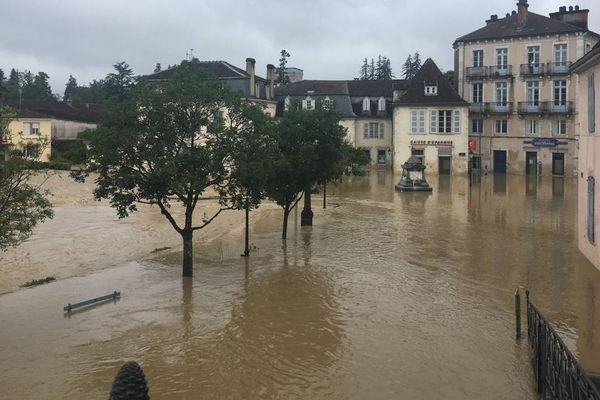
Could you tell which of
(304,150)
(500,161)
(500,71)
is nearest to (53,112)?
(500,71)

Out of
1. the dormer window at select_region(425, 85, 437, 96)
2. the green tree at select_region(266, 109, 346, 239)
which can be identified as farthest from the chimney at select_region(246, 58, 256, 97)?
the green tree at select_region(266, 109, 346, 239)

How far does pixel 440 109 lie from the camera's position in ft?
191

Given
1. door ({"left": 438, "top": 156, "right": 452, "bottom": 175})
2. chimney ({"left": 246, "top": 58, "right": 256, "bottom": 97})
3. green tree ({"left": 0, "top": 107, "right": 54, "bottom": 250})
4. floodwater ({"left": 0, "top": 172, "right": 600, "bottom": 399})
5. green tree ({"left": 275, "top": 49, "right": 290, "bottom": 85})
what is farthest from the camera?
green tree ({"left": 275, "top": 49, "right": 290, "bottom": 85})

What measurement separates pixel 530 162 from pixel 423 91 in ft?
41.4

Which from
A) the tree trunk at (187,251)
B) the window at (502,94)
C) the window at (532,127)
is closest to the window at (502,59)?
the window at (502,94)

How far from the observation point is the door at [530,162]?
59062 mm

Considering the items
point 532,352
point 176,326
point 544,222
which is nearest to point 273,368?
point 176,326

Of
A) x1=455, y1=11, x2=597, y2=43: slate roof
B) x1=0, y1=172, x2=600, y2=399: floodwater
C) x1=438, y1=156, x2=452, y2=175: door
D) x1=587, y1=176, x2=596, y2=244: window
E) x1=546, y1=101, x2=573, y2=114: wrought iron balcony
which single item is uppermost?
x1=455, y1=11, x2=597, y2=43: slate roof

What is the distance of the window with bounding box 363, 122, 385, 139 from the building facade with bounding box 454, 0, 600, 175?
9.07m

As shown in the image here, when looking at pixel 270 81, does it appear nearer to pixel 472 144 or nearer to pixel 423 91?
pixel 423 91

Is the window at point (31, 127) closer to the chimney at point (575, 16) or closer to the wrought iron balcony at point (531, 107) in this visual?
the wrought iron balcony at point (531, 107)

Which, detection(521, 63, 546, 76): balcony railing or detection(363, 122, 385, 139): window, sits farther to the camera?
detection(363, 122, 385, 139): window

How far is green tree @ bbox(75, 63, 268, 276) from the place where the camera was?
1570 centimetres

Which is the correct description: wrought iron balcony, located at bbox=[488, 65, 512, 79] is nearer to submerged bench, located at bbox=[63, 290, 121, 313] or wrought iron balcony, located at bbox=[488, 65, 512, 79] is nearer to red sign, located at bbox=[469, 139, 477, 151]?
red sign, located at bbox=[469, 139, 477, 151]
